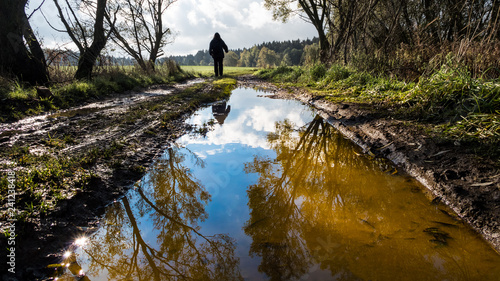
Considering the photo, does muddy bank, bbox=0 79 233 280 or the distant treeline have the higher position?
the distant treeline

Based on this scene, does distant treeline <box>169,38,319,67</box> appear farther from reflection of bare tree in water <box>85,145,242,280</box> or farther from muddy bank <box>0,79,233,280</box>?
reflection of bare tree in water <box>85,145,242,280</box>

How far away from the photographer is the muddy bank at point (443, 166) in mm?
1780

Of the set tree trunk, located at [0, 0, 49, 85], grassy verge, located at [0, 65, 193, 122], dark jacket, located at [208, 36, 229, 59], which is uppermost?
dark jacket, located at [208, 36, 229, 59]

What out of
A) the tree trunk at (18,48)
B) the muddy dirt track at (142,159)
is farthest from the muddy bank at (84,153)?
the tree trunk at (18,48)

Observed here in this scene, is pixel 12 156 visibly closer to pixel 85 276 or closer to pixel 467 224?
pixel 85 276

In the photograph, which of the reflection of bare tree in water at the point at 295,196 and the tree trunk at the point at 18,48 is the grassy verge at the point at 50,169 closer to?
the reflection of bare tree in water at the point at 295,196

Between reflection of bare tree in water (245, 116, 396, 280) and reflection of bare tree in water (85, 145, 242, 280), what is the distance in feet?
0.95

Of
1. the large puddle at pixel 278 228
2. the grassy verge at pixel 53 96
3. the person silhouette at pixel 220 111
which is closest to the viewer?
the large puddle at pixel 278 228

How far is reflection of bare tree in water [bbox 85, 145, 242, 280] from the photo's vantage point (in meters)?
1.50

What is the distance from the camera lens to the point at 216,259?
1580mm

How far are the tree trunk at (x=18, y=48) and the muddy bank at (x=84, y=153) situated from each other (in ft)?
8.34

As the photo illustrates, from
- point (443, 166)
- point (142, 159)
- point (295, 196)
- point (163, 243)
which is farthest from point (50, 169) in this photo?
point (443, 166)

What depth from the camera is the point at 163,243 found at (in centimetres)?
173

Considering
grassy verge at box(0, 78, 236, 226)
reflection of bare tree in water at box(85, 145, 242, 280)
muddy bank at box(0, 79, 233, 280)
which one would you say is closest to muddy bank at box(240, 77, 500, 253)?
reflection of bare tree in water at box(85, 145, 242, 280)
